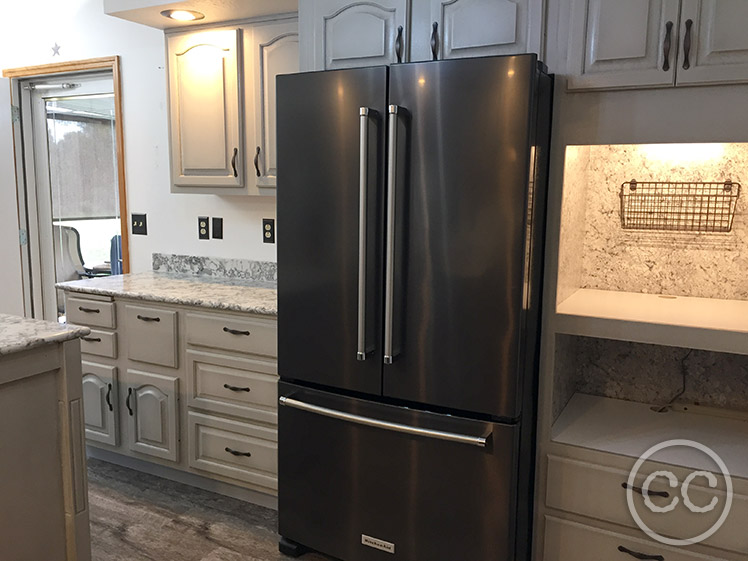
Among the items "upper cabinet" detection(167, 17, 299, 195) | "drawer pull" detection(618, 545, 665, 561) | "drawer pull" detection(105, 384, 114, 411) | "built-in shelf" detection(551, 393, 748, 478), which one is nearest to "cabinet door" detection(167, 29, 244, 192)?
"upper cabinet" detection(167, 17, 299, 195)

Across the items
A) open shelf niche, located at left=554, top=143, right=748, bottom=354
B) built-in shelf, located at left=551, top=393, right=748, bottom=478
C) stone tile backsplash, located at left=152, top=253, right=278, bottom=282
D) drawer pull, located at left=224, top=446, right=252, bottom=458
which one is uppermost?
open shelf niche, located at left=554, top=143, right=748, bottom=354

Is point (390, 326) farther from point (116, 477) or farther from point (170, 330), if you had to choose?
point (116, 477)

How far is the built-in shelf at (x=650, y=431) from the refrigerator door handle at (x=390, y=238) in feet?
2.11

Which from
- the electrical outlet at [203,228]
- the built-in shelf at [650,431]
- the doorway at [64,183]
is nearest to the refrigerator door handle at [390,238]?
the built-in shelf at [650,431]

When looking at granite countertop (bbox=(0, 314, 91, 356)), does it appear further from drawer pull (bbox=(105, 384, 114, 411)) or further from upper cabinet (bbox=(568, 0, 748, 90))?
upper cabinet (bbox=(568, 0, 748, 90))

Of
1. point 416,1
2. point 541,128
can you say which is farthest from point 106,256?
point 541,128

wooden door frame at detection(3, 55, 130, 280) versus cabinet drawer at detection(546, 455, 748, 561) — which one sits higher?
wooden door frame at detection(3, 55, 130, 280)

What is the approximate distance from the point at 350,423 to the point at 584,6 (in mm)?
1491

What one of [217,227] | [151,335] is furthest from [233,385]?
[217,227]

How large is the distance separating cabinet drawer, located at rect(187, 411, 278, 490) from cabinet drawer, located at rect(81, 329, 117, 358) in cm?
51

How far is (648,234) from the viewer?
A: 231 centimetres

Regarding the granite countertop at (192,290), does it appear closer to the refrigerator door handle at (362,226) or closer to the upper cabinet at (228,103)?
the upper cabinet at (228,103)

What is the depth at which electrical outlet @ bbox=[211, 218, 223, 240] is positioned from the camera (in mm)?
3363

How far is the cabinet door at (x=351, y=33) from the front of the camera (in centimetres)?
209
